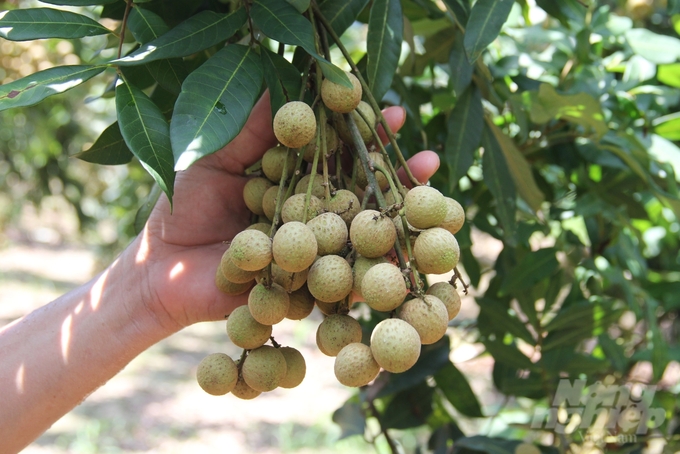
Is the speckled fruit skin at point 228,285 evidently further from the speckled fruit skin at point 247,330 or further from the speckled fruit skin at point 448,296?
the speckled fruit skin at point 448,296

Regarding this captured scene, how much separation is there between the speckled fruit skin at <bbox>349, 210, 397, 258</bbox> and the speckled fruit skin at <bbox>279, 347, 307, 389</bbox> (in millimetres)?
179

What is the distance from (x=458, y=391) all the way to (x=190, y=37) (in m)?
0.92

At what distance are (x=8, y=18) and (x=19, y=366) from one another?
0.59m

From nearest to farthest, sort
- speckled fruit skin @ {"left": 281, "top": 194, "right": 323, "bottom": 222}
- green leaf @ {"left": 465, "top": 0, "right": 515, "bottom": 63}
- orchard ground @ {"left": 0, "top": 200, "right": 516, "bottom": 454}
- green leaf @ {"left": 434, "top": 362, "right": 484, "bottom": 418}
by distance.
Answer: speckled fruit skin @ {"left": 281, "top": 194, "right": 323, "bottom": 222}, green leaf @ {"left": 465, "top": 0, "right": 515, "bottom": 63}, green leaf @ {"left": 434, "top": 362, "right": 484, "bottom": 418}, orchard ground @ {"left": 0, "top": 200, "right": 516, "bottom": 454}

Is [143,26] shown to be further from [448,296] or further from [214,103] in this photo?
[448,296]

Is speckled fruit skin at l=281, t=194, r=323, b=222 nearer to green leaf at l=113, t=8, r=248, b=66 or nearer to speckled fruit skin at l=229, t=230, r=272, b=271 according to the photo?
speckled fruit skin at l=229, t=230, r=272, b=271

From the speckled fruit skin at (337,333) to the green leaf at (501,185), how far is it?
0.46 m

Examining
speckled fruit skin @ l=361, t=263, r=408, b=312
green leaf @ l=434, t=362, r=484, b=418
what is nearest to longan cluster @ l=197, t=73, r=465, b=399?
speckled fruit skin @ l=361, t=263, r=408, b=312

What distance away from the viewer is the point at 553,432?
1341 millimetres

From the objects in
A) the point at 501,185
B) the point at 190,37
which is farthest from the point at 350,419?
the point at 190,37

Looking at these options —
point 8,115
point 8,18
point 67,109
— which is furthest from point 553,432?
point 67,109

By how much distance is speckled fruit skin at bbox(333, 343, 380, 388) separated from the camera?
0.64 m

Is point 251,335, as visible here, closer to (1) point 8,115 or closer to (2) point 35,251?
(1) point 8,115

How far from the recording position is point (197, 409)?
3.51m
